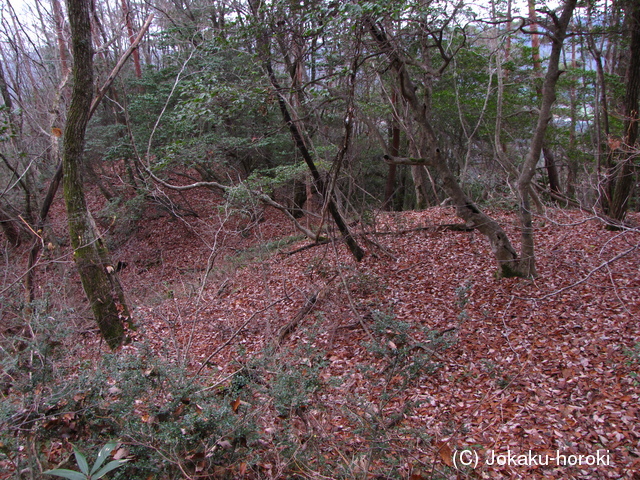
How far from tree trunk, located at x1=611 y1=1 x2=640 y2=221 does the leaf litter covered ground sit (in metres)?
0.62

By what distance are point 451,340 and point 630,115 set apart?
Result: 6658 millimetres

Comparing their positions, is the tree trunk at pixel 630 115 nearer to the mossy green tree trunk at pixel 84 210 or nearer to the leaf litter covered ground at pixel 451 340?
the leaf litter covered ground at pixel 451 340

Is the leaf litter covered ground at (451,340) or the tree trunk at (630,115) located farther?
the tree trunk at (630,115)

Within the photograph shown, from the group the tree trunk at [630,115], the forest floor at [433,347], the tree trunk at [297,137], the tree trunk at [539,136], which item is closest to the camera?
the forest floor at [433,347]


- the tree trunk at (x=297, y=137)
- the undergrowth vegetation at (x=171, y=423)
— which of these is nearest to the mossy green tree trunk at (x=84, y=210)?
the tree trunk at (x=297, y=137)

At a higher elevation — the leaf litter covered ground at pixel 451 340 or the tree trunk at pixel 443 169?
the tree trunk at pixel 443 169

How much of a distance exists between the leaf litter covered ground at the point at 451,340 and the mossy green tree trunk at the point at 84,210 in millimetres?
601

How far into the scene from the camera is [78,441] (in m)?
2.36

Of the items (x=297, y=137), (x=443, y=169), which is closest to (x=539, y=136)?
(x=443, y=169)

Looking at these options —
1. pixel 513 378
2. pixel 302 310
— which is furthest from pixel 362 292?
pixel 513 378

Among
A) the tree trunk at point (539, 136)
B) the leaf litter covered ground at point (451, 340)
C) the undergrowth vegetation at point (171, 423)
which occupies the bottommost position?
the leaf litter covered ground at point (451, 340)

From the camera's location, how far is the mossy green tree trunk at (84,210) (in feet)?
19.6

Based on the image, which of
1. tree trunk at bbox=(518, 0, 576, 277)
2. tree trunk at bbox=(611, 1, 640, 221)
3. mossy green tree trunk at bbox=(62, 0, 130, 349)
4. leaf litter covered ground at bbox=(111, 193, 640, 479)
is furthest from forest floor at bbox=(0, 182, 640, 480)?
tree trunk at bbox=(611, 1, 640, 221)

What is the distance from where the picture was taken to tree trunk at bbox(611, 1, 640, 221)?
278 inches
